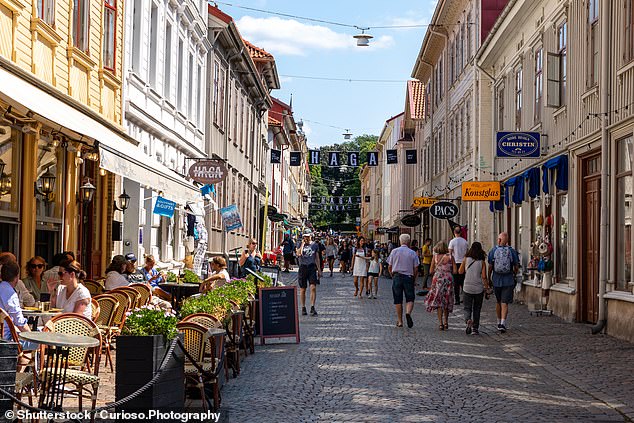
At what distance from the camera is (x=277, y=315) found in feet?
50.8

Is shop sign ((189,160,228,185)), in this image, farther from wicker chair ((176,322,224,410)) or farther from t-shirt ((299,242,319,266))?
wicker chair ((176,322,224,410))

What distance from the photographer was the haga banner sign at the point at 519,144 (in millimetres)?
21781

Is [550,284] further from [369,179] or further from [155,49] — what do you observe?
[369,179]

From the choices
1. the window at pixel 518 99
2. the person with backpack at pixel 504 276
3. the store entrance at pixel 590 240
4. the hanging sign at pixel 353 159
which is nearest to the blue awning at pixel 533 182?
the store entrance at pixel 590 240

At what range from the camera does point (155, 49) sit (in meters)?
24.8

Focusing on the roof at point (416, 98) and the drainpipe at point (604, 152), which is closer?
the drainpipe at point (604, 152)

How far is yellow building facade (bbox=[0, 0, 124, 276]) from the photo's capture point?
46.3 feet

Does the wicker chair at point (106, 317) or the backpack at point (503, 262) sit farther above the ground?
the backpack at point (503, 262)

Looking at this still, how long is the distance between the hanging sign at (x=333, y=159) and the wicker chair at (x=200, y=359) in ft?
167

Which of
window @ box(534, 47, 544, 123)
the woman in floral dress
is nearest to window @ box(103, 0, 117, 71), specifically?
the woman in floral dress

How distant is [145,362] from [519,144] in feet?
51.4

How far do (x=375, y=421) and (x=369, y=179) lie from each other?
11067 cm

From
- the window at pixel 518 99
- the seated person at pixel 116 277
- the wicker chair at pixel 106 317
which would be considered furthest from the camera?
the window at pixel 518 99

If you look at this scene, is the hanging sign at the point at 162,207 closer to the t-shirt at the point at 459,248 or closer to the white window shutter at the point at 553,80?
the t-shirt at the point at 459,248
